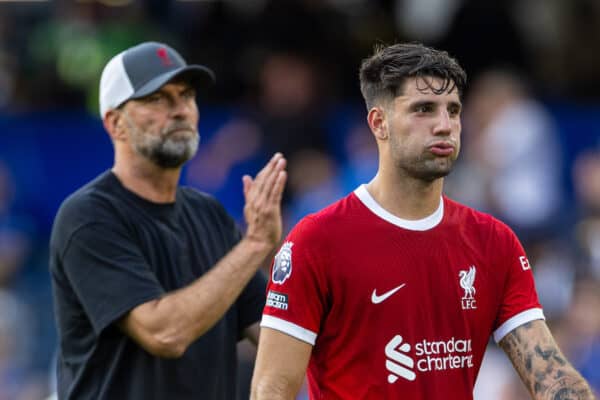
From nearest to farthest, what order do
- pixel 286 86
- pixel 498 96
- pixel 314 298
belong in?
pixel 314 298 < pixel 498 96 < pixel 286 86

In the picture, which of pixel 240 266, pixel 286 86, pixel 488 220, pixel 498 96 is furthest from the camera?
pixel 286 86

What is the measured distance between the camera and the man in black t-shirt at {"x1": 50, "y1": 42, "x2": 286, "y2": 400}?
18.3ft

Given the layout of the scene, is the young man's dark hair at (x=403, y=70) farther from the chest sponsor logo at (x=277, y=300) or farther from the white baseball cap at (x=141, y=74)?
the white baseball cap at (x=141, y=74)

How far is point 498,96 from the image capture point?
10273 millimetres

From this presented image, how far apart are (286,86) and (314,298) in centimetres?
648

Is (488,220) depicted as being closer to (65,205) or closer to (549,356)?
(549,356)

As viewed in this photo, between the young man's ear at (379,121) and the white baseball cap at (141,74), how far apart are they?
129 centimetres

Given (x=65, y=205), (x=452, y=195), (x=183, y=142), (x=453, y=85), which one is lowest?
(x=65, y=205)

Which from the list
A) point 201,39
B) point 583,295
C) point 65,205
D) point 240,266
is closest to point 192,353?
point 240,266

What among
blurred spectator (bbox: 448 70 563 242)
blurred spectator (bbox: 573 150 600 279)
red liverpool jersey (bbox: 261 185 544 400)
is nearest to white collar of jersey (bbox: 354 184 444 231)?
red liverpool jersey (bbox: 261 185 544 400)

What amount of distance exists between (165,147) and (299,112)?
16.3ft

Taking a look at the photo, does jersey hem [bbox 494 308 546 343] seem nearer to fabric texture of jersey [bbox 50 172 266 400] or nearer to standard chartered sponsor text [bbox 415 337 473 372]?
standard chartered sponsor text [bbox 415 337 473 372]

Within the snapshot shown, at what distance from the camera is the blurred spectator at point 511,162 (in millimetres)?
10000

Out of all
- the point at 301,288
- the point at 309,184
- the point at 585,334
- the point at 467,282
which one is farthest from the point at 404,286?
the point at 309,184
